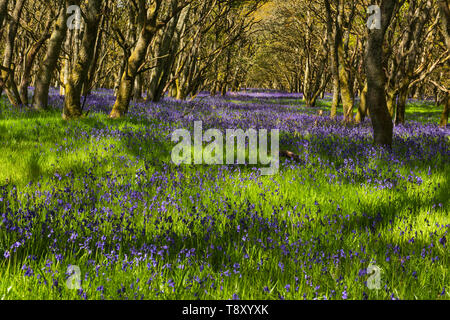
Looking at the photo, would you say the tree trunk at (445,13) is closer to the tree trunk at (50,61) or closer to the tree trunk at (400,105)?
the tree trunk at (400,105)

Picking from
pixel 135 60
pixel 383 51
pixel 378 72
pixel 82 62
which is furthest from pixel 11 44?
pixel 383 51

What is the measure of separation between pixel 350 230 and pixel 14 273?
9.40ft

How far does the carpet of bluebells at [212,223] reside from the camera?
7.31ft

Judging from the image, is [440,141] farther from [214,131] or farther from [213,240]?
[213,240]

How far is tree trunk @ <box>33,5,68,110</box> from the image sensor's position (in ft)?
27.4

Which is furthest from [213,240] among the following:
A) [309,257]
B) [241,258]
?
[309,257]

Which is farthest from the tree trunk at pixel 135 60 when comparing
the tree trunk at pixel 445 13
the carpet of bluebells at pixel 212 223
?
the tree trunk at pixel 445 13

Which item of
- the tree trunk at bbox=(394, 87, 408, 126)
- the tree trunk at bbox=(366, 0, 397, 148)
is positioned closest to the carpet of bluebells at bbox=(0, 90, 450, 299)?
the tree trunk at bbox=(366, 0, 397, 148)

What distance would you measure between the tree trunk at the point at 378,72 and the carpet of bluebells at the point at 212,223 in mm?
642

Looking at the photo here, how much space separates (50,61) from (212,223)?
780cm

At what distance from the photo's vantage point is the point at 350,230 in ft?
10.9

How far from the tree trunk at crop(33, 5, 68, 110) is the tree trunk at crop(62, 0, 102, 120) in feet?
3.28

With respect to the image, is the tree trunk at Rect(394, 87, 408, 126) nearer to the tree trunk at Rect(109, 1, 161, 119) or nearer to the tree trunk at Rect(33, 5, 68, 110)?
the tree trunk at Rect(109, 1, 161, 119)
